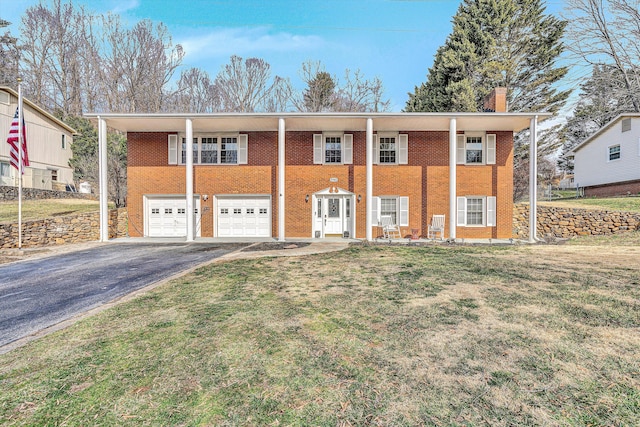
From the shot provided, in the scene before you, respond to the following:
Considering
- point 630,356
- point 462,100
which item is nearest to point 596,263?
point 630,356

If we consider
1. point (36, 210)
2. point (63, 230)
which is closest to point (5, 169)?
point (36, 210)

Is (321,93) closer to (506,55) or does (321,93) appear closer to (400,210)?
(506,55)

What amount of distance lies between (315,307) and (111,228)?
1412 cm

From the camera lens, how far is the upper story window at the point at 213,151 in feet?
Result: 51.1

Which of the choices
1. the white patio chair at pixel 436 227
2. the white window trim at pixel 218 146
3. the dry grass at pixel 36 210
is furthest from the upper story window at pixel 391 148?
the dry grass at pixel 36 210

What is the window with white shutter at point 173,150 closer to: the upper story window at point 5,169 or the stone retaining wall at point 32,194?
the stone retaining wall at point 32,194

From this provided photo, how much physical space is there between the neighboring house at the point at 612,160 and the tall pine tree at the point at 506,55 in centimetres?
420

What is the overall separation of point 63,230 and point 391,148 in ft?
50.8

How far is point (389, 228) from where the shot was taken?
48.4 ft

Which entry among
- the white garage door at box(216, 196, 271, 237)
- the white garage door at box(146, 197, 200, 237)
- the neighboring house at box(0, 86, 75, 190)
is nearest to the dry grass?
the white garage door at box(146, 197, 200, 237)

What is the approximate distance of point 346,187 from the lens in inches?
603

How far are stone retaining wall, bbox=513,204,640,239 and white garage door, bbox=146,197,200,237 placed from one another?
16525 mm

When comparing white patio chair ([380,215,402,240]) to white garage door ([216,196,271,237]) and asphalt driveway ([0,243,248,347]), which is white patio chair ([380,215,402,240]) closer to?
white garage door ([216,196,271,237])

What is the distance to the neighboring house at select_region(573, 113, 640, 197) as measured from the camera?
20031 mm
